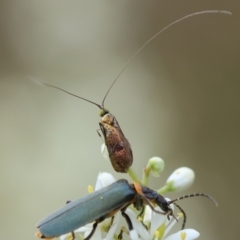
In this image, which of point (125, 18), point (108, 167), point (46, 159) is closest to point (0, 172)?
point (46, 159)

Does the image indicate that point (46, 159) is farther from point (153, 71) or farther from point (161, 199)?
point (161, 199)

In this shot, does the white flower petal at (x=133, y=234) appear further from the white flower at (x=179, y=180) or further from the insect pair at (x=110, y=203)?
the white flower at (x=179, y=180)

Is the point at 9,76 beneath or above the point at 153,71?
above

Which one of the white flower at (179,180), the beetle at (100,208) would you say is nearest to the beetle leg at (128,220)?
the beetle at (100,208)

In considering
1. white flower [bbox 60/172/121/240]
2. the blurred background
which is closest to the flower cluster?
white flower [bbox 60/172/121/240]

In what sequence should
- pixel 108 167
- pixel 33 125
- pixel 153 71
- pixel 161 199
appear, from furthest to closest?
1. pixel 153 71
2. pixel 33 125
3. pixel 108 167
4. pixel 161 199

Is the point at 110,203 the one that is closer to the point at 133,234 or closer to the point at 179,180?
the point at 133,234
